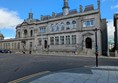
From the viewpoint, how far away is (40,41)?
66.0 metres

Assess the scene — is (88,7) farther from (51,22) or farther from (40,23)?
(40,23)

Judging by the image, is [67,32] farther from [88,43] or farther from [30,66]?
[30,66]

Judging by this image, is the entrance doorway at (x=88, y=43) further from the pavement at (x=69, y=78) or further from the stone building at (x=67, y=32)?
the pavement at (x=69, y=78)

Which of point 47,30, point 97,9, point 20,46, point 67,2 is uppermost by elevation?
point 67,2

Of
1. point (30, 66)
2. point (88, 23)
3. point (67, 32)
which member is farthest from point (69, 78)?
point (67, 32)

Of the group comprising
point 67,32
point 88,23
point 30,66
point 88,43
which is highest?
point 88,23

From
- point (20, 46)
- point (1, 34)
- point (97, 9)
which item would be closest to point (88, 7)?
point (97, 9)

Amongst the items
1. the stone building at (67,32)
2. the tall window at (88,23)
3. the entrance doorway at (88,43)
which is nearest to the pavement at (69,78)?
the stone building at (67,32)

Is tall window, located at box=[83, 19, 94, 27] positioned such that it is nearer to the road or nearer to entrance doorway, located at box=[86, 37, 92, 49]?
entrance doorway, located at box=[86, 37, 92, 49]

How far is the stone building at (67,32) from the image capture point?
5066 cm

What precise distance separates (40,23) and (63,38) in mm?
14591

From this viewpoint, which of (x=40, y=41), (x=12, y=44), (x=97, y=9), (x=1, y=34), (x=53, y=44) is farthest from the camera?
(x=1, y=34)

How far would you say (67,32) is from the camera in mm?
56125

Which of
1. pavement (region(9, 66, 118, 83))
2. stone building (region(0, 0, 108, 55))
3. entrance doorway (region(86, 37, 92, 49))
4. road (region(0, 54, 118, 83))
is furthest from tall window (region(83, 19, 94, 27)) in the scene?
pavement (region(9, 66, 118, 83))
